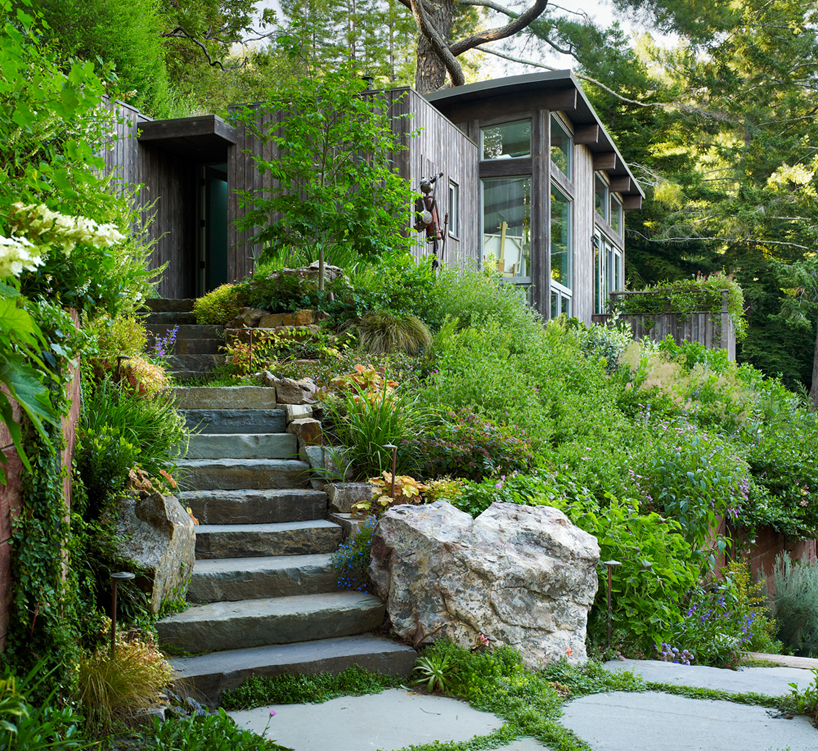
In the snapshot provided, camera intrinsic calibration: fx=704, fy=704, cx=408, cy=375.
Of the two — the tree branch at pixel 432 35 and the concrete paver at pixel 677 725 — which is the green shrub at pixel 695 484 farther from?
the tree branch at pixel 432 35

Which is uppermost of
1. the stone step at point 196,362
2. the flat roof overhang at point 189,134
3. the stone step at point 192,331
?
the flat roof overhang at point 189,134

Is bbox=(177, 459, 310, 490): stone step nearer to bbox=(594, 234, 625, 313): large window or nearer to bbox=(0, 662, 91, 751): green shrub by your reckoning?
bbox=(0, 662, 91, 751): green shrub

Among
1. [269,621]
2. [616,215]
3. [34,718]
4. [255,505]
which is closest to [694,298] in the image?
[616,215]

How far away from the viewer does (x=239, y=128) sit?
35.5 ft

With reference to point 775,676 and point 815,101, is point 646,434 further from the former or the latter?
point 815,101

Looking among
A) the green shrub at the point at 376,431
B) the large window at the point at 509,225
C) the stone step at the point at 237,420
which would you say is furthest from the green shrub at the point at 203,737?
the large window at the point at 509,225

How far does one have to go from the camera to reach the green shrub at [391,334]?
716cm

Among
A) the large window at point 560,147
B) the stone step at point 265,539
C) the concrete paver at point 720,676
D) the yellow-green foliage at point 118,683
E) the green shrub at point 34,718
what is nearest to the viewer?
the green shrub at point 34,718

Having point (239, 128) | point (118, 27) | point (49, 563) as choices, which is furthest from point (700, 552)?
point (118, 27)

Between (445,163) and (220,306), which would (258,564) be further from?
(445,163)

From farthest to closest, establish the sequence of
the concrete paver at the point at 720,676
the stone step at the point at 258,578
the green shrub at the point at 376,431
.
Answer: the green shrub at the point at 376,431, the stone step at the point at 258,578, the concrete paver at the point at 720,676

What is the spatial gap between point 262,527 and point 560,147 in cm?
1122

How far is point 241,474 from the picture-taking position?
4949mm

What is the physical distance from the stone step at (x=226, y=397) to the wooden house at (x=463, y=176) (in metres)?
4.85
